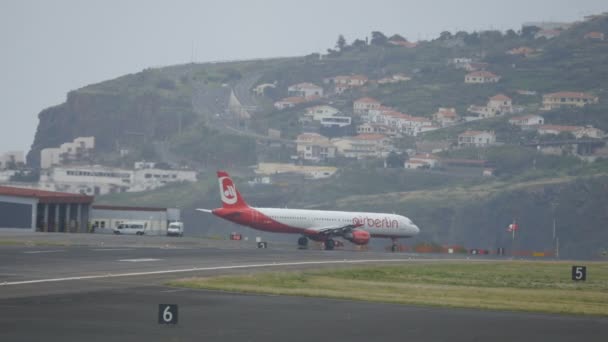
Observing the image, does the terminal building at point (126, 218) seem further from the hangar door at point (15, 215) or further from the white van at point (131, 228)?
the hangar door at point (15, 215)

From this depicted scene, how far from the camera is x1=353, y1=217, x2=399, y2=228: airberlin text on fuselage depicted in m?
95.0

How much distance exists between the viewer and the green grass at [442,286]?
128ft

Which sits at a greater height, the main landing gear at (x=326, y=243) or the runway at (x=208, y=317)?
the runway at (x=208, y=317)

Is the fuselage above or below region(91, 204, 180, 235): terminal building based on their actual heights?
above

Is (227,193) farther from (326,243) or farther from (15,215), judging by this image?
(15,215)

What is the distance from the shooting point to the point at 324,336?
28.5 m

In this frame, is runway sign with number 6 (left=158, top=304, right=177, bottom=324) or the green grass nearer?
runway sign with number 6 (left=158, top=304, right=177, bottom=324)

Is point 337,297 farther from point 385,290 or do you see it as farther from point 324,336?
point 324,336

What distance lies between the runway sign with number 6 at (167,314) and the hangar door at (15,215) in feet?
223

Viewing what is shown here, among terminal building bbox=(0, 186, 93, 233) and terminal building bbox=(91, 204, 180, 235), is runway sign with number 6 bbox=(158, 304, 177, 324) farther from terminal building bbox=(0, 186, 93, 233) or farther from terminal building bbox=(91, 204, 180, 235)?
terminal building bbox=(91, 204, 180, 235)

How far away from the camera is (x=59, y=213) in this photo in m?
101

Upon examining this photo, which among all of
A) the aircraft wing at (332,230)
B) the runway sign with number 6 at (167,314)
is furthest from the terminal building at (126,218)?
the runway sign with number 6 at (167,314)

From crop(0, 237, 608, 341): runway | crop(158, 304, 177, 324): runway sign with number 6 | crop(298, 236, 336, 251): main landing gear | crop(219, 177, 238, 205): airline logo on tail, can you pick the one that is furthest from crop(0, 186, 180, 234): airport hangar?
crop(158, 304, 177, 324): runway sign with number 6

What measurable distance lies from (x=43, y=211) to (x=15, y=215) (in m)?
3.68
